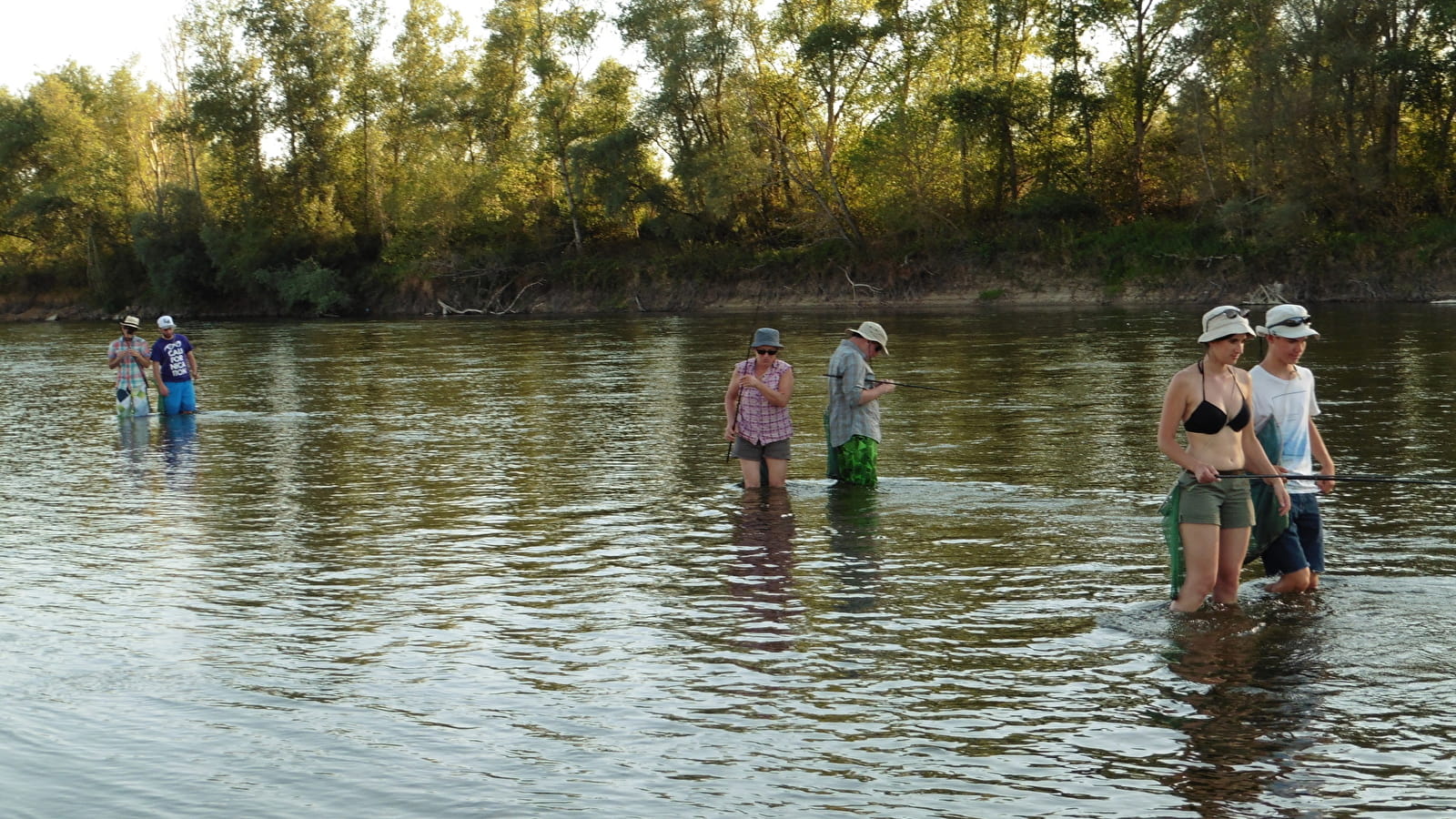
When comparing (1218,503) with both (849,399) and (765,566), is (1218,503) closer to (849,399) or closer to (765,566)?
(765,566)

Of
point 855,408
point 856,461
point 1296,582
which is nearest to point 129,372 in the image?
point 856,461

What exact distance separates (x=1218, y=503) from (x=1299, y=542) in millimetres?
1027

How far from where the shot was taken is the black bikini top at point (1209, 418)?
8289mm

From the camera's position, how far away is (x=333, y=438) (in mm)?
20344

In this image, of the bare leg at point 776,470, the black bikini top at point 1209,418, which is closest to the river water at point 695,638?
the bare leg at point 776,470

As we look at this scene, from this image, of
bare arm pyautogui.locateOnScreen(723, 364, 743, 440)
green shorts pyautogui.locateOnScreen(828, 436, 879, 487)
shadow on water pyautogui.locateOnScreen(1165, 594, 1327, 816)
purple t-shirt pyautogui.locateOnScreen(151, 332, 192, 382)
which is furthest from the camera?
purple t-shirt pyautogui.locateOnScreen(151, 332, 192, 382)

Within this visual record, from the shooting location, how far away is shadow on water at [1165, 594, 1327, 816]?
6.34 metres

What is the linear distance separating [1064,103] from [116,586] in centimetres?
5621

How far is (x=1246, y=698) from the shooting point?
7.45 m

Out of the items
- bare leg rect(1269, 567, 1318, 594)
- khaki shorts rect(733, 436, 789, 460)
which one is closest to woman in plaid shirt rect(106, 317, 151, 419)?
khaki shorts rect(733, 436, 789, 460)

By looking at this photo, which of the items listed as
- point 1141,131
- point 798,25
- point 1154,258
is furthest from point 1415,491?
point 798,25

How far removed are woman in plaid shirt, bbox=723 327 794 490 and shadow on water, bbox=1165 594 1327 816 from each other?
5266 millimetres

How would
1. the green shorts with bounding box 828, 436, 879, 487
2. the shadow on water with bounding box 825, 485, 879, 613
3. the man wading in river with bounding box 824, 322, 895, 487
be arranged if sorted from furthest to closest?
the green shorts with bounding box 828, 436, 879, 487 → the man wading in river with bounding box 824, 322, 895, 487 → the shadow on water with bounding box 825, 485, 879, 613

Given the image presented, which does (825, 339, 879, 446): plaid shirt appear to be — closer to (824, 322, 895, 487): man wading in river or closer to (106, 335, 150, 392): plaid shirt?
(824, 322, 895, 487): man wading in river
